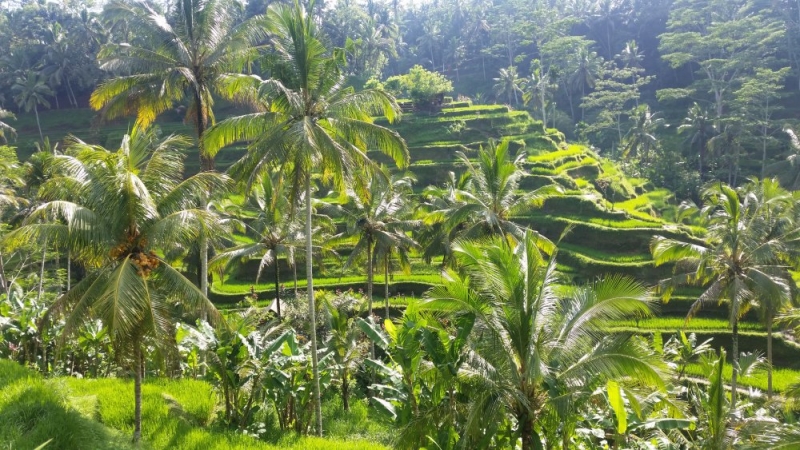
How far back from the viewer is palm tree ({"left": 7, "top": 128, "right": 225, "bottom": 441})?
10.5m

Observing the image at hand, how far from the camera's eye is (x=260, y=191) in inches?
1069

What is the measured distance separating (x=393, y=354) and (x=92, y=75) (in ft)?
217

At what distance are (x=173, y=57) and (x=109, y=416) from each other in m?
10.6

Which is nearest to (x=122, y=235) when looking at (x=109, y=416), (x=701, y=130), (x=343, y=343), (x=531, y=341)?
(x=109, y=416)

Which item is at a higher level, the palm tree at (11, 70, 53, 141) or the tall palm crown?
the palm tree at (11, 70, 53, 141)

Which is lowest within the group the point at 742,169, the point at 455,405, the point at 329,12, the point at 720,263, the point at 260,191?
the point at 455,405

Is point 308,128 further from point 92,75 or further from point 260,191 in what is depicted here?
point 92,75

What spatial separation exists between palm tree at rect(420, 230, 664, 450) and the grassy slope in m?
4.02

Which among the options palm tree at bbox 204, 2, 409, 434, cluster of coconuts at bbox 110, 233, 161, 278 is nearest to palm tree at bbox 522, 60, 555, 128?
palm tree at bbox 204, 2, 409, 434

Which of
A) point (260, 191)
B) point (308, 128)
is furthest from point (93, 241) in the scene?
point (260, 191)

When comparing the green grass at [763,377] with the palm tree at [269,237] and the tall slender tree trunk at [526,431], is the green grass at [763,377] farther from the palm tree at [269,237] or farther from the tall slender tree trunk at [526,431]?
the palm tree at [269,237]

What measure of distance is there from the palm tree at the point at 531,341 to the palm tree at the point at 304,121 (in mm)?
5013

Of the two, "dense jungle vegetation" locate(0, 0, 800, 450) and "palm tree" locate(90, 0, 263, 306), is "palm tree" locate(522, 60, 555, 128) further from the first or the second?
"palm tree" locate(90, 0, 263, 306)

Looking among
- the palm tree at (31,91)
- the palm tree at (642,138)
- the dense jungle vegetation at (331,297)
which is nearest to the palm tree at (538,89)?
the palm tree at (642,138)
